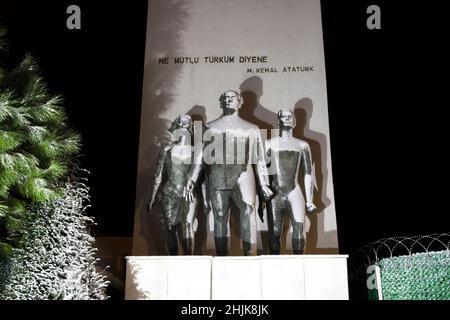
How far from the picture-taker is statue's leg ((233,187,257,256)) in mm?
5281

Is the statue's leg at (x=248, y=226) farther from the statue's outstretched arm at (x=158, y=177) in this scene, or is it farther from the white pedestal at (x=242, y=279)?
the statue's outstretched arm at (x=158, y=177)

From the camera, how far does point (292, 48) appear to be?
6.69 m

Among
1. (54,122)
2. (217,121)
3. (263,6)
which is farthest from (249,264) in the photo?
(263,6)

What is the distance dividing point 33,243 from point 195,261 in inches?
56.3

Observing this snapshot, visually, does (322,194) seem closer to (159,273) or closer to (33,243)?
(159,273)

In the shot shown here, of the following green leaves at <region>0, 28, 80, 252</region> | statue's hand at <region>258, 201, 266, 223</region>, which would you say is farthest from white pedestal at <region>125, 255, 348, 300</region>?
green leaves at <region>0, 28, 80, 252</region>

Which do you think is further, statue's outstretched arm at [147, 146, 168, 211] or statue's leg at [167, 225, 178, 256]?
statue's outstretched arm at [147, 146, 168, 211]

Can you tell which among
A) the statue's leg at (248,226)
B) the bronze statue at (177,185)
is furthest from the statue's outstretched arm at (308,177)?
the bronze statue at (177,185)

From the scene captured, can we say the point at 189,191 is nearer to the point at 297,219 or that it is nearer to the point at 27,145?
the point at 297,219

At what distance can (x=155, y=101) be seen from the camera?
256 inches

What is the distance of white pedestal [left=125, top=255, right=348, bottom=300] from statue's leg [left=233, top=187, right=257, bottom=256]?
0.30m

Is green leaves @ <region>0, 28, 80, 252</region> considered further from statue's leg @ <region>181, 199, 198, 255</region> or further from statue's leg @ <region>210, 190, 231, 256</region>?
statue's leg @ <region>210, 190, 231, 256</region>

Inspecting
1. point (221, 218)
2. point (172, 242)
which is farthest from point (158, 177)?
point (221, 218)

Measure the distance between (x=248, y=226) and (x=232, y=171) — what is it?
1.91ft
